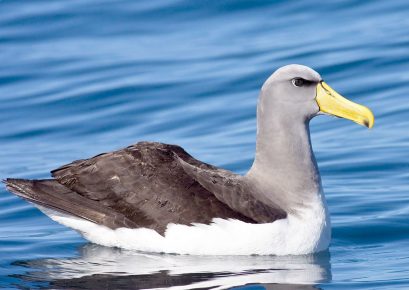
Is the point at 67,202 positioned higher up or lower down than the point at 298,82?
lower down

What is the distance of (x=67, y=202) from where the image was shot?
36.3ft

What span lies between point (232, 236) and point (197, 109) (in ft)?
18.9

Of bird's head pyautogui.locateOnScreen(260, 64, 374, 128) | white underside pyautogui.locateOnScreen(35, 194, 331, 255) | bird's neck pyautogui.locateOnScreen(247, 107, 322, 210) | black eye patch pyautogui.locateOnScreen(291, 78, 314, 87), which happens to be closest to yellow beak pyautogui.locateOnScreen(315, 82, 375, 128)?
bird's head pyautogui.locateOnScreen(260, 64, 374, 128)

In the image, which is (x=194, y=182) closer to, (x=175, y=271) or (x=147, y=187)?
(x=147, y=187)

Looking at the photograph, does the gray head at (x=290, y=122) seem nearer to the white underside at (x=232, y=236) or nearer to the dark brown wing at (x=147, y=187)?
the white underside at (x=232, y=236)

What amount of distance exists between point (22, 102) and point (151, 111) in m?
1.83

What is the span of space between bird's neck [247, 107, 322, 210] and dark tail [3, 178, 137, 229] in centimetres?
125

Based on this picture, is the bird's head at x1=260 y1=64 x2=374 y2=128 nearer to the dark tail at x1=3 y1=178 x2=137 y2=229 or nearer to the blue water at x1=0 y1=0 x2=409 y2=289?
the blue water at x1=0 y1=0 x2=409 y2=289

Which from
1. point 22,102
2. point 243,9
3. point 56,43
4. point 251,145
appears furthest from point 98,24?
point 251,145

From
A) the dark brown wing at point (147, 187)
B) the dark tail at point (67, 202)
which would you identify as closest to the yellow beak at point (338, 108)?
the dark brown wing at point (147, 187)

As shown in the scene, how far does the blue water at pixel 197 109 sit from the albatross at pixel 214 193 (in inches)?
7.4

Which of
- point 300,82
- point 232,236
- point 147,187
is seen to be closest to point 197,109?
point 300,82

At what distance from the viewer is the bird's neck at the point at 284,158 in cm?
1124

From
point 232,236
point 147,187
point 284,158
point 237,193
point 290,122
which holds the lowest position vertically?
point 232,236
